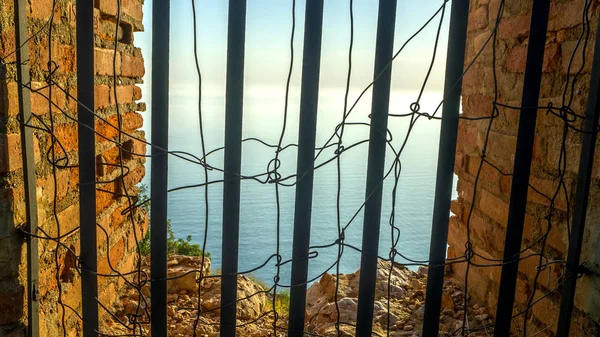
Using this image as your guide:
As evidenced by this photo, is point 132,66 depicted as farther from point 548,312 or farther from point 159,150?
point 548,312

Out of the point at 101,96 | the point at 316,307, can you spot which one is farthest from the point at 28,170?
the point at 316,307

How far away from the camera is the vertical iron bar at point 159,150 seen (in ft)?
4.18

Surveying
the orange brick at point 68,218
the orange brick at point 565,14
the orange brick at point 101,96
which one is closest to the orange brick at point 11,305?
the orange brick at point 68,218

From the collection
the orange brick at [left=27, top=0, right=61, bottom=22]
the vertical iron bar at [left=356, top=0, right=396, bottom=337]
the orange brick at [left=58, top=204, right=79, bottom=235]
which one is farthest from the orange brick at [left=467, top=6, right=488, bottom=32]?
the orange brick at [left=58, top=204, right=79, bottom=235]

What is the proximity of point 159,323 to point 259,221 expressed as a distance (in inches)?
66.8

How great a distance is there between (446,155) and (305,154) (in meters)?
0.38

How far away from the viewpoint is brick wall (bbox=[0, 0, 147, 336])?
1.27m

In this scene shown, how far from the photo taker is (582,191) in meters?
1.33

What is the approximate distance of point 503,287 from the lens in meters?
1.41

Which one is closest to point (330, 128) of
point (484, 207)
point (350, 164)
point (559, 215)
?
point (559, 215)

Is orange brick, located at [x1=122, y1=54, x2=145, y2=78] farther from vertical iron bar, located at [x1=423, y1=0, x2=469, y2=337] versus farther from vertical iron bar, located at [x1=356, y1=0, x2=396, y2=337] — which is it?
vertical iron bar, located at [x1=423, y1=0, x2=469, y2=337]

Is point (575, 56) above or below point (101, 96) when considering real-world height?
above

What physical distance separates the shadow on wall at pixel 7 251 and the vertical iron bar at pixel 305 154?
720mm

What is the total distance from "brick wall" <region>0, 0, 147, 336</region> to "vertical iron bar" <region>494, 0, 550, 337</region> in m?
1.07
